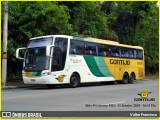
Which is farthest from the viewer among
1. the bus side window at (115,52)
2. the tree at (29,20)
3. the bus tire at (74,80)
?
the bus side window at (115,52)

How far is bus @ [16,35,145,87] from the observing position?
2323 centimetres

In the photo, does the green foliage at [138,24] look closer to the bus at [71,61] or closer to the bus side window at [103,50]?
the bus at [71,61]

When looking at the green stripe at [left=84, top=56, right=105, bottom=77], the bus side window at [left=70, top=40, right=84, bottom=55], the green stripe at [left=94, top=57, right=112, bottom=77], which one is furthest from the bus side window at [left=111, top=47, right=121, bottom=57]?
the bus side window at [left=70, top=40, right=84, bottom=55]

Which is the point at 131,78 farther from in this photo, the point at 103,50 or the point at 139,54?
the point at 103,50

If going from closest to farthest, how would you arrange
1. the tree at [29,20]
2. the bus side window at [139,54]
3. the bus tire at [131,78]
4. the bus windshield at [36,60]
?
the bus windshield at [36,60], the tree at [29,20], the bus tire at [131,78], the bus side window at [139,54]

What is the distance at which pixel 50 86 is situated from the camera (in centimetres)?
→ 2538

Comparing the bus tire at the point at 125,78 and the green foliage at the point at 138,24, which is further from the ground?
the green foliage at the point at 138,24

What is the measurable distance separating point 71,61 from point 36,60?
243 cm

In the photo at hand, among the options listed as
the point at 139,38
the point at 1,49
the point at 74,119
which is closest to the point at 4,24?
the point at 1,49

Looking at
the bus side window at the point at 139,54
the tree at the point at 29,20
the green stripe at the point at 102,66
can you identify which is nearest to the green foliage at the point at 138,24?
the bus side window at the point at 139,54

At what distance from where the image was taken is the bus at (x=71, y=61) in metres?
23.2

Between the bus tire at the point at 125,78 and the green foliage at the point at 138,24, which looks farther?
the green foliage at the point at 138,24

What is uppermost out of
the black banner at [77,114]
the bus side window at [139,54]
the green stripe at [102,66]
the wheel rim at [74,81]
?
the bus side window at [139,54]

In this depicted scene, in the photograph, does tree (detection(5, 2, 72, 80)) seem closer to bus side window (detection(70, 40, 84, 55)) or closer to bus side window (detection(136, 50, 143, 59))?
bus side window (detection(70, 40, 84, 55))
